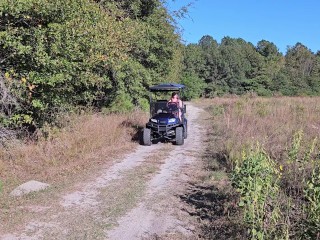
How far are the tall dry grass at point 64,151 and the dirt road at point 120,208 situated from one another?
2.61ft

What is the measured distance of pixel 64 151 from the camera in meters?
10.4

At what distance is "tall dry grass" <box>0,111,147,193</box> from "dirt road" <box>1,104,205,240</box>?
796mm

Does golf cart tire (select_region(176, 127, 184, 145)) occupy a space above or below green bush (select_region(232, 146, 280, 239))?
below

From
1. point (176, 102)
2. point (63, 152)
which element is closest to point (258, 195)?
point (63, 152)

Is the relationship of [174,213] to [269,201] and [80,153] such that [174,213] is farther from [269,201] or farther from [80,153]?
[80,153]

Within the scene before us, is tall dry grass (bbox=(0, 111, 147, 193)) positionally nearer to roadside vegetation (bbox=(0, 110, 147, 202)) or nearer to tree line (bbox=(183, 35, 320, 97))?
roadside vegetation (bbox=(0, 110, 147, 202))

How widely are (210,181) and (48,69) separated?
15.7 ft

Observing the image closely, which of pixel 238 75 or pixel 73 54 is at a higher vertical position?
pixel 73 54

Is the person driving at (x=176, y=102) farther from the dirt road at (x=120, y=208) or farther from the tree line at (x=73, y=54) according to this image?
the dirt road at (x=120, y=208)

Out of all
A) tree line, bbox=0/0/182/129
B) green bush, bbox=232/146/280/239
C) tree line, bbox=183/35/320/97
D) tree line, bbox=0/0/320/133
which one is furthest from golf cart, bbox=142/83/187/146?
tree line, bbox=183/35/320/97

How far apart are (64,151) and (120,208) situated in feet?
13.4

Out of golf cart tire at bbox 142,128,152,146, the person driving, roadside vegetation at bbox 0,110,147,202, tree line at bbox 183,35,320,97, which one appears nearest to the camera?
roadside vegetation at bbox 0,110,147,202

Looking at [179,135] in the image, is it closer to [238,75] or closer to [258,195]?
[258,195]

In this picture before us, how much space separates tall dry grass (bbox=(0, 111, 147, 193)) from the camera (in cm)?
897
